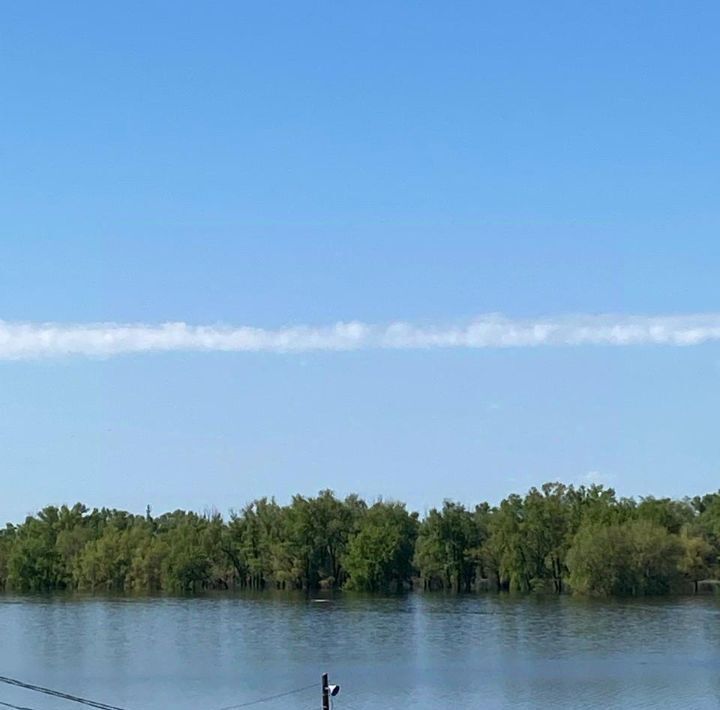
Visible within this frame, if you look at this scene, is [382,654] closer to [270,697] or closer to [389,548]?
[270,697]

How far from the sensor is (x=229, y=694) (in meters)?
45.8

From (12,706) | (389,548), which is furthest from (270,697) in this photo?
(389,548)

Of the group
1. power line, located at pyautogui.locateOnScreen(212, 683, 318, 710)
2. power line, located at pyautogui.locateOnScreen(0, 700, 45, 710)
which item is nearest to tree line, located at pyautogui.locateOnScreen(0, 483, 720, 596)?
power line, located at pyautogui.locateOnScreen(212, 683, 318, 710)

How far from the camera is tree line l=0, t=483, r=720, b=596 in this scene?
98.7 metres

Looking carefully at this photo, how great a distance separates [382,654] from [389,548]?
2113 inches

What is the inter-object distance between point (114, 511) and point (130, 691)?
93.9 m

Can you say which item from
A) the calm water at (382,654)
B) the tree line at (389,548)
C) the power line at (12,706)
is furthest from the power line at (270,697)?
the tree line at (389,548)

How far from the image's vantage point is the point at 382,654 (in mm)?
58625

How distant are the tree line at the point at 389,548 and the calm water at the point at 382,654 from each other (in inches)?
289

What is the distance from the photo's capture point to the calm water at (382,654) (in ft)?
150

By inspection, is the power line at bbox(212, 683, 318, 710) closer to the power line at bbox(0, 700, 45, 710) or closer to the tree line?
the power line at bbox(0, 700, 45, 710)

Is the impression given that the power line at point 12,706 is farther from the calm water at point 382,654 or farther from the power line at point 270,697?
the power line at point 270,697

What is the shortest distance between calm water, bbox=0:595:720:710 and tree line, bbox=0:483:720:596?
735cm

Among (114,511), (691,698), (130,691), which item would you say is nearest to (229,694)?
(130,691)
